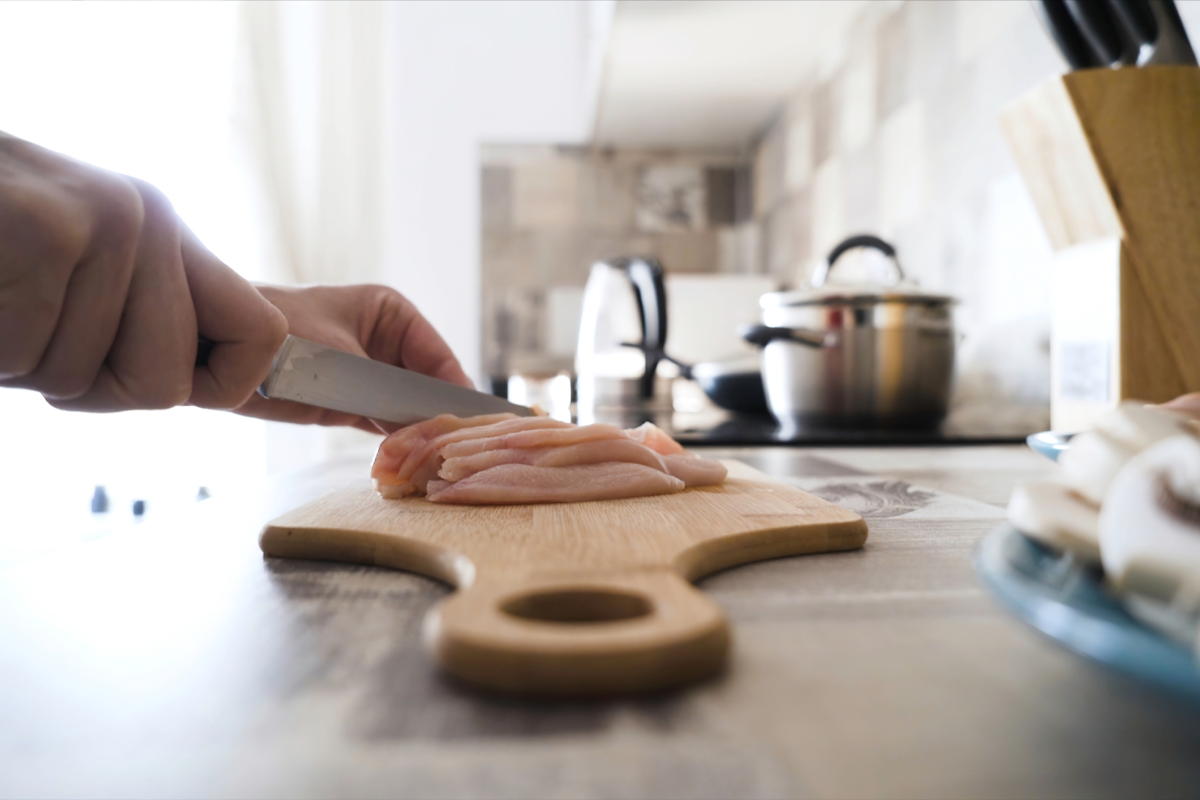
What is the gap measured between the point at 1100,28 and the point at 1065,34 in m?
0.04

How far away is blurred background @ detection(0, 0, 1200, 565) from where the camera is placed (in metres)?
1.43

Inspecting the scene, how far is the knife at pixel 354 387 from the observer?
73 cm

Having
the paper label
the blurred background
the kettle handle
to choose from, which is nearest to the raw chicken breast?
the blurred background

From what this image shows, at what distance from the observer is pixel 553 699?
272 millimetres

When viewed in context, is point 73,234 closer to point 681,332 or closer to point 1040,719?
point 1040,719

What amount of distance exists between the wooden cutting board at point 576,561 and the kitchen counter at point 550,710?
0.01m

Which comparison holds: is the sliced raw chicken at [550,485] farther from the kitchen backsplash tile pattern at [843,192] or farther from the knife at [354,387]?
the kitchen backsplash tile pattern at [843,192]

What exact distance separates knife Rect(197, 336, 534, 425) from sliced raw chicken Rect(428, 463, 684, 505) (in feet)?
0.60

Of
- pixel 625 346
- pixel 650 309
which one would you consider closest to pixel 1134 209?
pixel 625 346

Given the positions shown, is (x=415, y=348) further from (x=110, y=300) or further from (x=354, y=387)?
(x=110, y=300)

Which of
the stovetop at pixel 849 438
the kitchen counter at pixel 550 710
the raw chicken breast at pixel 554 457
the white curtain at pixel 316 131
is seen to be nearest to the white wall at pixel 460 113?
the white curtain at pixel 316 131

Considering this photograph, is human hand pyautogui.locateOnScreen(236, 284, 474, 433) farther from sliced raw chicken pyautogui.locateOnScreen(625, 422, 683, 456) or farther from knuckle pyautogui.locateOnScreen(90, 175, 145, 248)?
knuckle pyautogui.locateOnScreen(90, 175, 145, 248)

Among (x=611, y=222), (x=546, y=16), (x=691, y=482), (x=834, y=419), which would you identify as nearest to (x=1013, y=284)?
(x=834, y=419)

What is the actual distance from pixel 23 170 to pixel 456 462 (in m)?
0.32
